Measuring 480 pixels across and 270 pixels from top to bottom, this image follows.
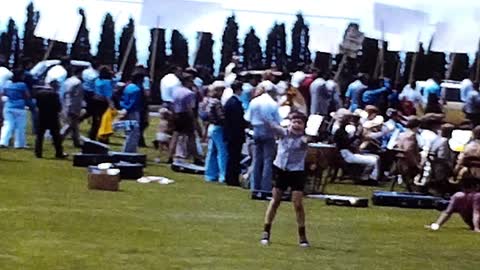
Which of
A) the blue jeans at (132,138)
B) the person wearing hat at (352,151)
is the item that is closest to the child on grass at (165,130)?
the blue jeans at (132,138)

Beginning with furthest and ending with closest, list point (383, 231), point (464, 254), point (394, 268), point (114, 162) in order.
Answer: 1. point (114, 162)
2. point (383, 231)
3. point (464, 254)
4. point (394, 268)

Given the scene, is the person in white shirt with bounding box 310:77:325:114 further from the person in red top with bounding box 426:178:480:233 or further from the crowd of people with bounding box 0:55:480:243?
the person in red top with bounding box 426:178:480:233

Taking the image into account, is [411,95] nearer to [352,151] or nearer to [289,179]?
[352,151]

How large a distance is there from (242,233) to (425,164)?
8857 millimetres

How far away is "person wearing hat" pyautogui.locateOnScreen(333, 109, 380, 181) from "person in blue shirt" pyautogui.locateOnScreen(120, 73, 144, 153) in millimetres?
4727

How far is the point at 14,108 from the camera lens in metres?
31.6

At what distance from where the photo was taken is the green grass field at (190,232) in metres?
15.5

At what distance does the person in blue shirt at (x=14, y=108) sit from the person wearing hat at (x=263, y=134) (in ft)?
27.4

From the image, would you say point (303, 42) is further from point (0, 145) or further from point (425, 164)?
point (425, 164)

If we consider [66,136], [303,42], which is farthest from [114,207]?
[303,42]

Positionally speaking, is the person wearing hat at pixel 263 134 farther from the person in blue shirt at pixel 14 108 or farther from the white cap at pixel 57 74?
the white cap at pixel 57 74

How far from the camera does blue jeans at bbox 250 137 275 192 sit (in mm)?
24203

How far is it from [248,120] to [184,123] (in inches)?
209

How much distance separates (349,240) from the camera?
60.2ft
